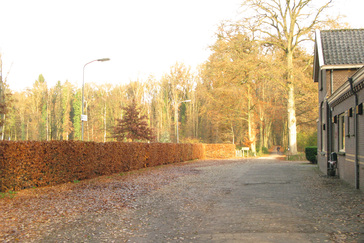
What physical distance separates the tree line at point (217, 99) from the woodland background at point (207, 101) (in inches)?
3.9

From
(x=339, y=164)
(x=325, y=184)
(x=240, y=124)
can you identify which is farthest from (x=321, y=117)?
(x=240, y=124)

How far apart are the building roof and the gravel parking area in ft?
27.0

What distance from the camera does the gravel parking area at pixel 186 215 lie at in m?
6.41

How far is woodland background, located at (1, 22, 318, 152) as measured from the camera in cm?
3209

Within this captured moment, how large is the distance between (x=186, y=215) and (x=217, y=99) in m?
38.1

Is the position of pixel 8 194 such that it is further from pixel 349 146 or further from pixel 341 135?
pixel 341 135

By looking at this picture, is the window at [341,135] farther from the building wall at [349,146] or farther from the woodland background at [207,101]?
the woodland background at [207,101]

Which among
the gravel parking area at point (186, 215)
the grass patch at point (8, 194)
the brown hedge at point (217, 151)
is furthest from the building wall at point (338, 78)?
the brown hedge at point (217, 151)

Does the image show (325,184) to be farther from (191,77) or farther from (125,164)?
(191,77)

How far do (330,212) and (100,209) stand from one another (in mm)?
5548

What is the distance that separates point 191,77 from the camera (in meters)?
57.0

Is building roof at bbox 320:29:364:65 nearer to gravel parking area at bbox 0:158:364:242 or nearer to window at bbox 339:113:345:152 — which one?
window at bbox 339:113:345:152

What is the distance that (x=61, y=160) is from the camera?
15125mm

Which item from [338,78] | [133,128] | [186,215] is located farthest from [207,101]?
[186,215]
